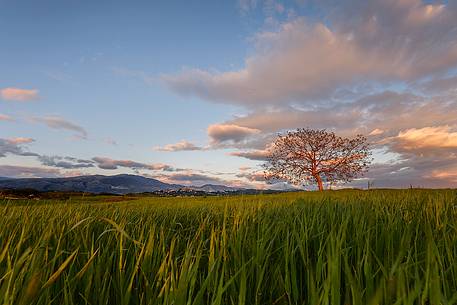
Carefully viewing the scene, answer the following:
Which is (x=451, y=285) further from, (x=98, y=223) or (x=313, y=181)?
(x=313, y=181)

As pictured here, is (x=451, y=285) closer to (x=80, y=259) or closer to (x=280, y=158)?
(x=80, y=259)

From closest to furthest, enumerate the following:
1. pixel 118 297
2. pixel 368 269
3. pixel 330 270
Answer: pixel 330 270 < pixel 368 269 < pixel 118 297

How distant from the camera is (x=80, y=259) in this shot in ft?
7.52

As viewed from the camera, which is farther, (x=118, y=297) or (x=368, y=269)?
(x=118, y=297)

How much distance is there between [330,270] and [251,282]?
728 mm

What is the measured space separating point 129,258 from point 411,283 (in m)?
1.74

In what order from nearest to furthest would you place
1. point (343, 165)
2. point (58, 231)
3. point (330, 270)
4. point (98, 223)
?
point (330, 270) → point (58, 231) → point (98, 223) → point (343, 165)

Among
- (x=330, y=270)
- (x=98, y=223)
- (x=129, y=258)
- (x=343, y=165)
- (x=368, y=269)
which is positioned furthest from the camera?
(x=343, y=165)

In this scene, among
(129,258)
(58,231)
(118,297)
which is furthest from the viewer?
(58,231)

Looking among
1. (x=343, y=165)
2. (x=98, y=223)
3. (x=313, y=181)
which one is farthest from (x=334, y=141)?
(x=98, y=223)

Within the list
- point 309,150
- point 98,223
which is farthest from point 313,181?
point 98,223

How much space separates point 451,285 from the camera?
1.71 metres

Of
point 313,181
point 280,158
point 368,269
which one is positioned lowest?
point 368,269

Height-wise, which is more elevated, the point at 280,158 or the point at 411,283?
the point at 280,158
